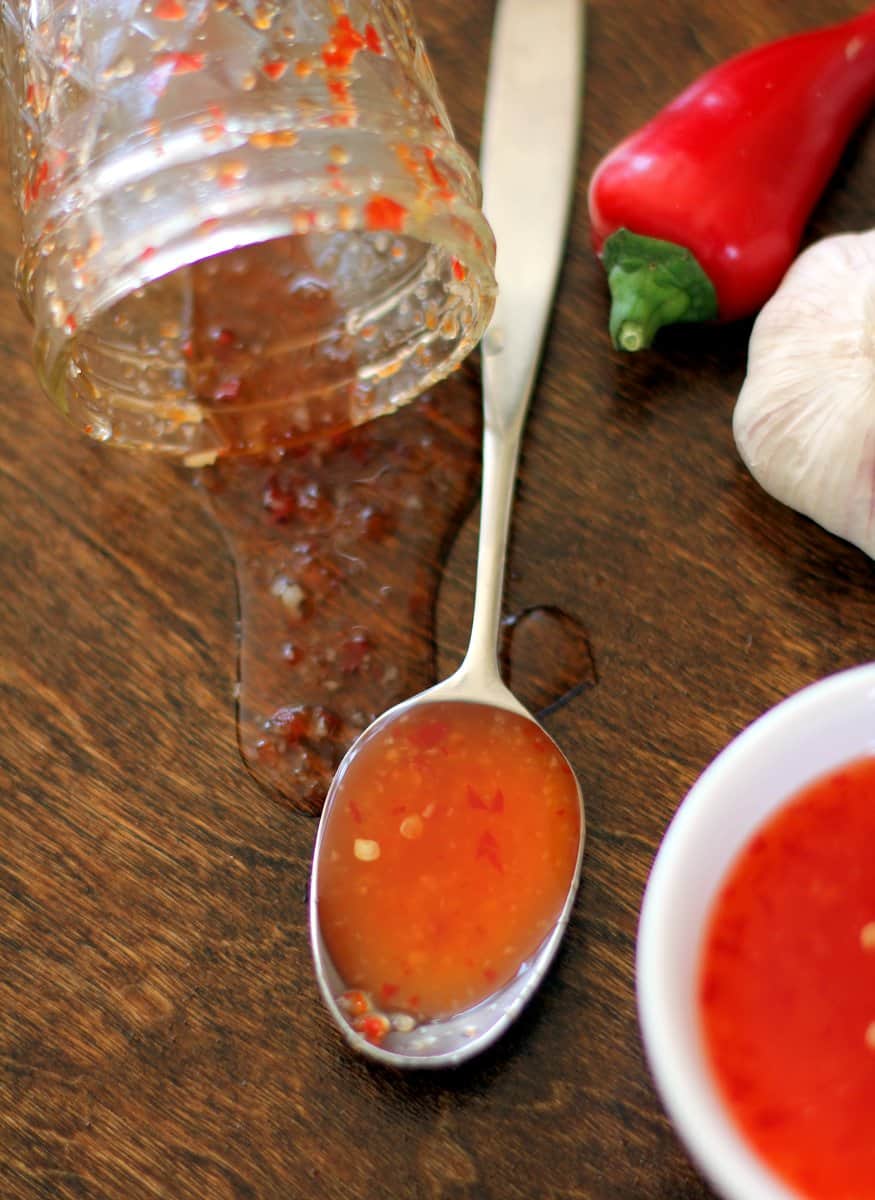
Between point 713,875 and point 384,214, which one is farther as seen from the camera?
point 384,214

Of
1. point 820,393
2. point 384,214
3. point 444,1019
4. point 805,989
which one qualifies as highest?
point 384,214

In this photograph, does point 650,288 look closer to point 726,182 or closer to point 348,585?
point 726,182

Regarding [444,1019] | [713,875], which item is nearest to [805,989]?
[713,875]

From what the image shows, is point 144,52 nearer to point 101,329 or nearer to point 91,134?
point 91,134

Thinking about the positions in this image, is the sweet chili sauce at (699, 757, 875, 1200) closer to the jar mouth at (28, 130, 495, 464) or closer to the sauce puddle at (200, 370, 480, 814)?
the sauce puddle at (200, 370, 480, 814)

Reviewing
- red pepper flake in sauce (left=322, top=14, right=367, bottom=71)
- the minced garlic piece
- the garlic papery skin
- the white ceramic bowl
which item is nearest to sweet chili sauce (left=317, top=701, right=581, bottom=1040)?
the minced garlic piece

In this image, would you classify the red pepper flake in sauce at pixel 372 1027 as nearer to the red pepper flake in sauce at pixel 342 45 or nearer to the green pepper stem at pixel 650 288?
the green pepper stem at pixel 650 288

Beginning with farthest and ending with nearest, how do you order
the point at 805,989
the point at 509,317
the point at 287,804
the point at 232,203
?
the point at 509,317 → the point at 287,804 → the point at 232,203 → the point at 805,989

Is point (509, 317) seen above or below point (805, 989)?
above
